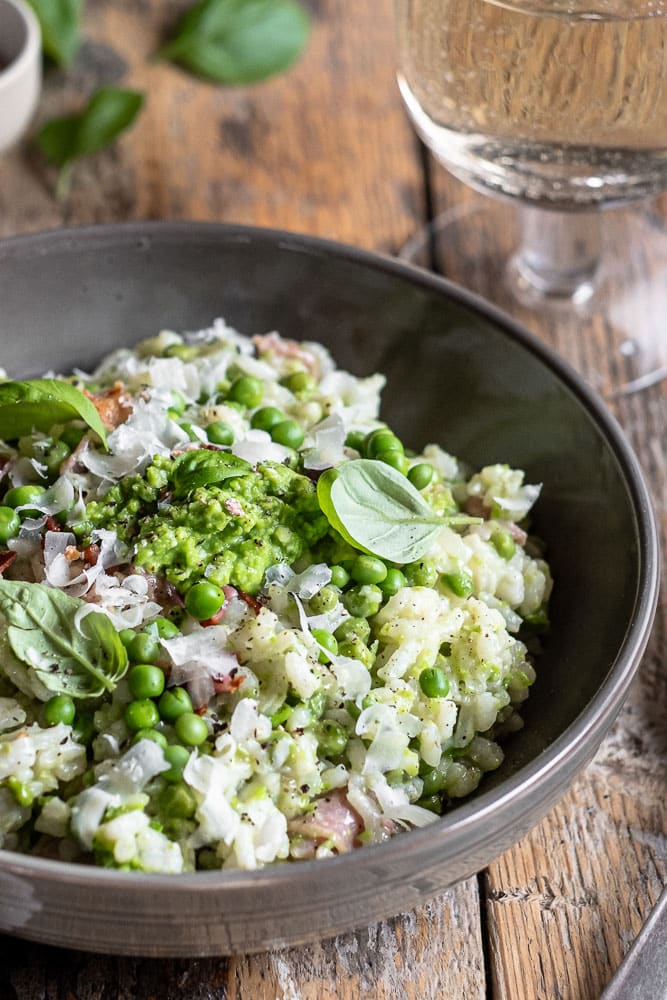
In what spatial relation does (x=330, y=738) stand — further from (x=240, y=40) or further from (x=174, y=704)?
(x=240, y=40)

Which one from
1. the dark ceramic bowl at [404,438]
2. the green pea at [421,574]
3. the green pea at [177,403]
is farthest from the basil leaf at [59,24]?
the green pea at [421,574]

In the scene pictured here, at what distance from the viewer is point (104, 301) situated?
3268 millimetres

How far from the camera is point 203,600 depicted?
2.31 metres

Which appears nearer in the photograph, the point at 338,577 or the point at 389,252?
the point at 338,577

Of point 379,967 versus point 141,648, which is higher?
point 141,648

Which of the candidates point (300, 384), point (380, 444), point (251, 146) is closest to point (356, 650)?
point (380, 444)

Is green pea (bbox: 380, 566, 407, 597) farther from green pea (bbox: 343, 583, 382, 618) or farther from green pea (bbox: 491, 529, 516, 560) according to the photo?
green pea (bbox: 491, 529, 516, 560)

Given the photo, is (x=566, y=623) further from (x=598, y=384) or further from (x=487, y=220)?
(x=487, y=220)

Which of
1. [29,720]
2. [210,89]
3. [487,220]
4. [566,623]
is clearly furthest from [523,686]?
[210,89]

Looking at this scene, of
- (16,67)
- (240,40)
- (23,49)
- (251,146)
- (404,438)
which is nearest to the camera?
(404,438)

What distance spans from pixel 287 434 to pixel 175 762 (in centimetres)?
90

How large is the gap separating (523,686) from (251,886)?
907 millimetres

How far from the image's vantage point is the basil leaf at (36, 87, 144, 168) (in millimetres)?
4434

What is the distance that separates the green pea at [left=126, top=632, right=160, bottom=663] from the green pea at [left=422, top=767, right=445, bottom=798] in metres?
0.61
